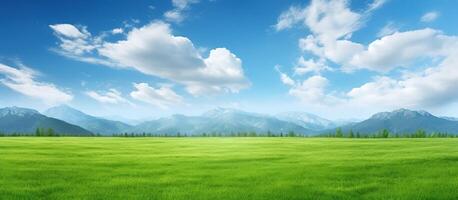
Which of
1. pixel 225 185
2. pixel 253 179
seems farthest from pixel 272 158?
pixel 225 185

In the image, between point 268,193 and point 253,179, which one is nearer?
point 268,193

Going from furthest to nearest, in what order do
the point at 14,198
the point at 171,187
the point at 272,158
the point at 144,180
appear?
1. the point at 272,158
2. the point at 144,180
3. the point at 171,187
4. the point at 14,198

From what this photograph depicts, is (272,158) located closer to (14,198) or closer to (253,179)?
(253,179)

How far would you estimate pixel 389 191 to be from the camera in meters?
20.0

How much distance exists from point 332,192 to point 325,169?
664 cm

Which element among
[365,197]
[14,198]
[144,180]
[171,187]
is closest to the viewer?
[14,198]

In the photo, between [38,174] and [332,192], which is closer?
[332,192]

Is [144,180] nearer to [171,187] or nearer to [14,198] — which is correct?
[171,187]

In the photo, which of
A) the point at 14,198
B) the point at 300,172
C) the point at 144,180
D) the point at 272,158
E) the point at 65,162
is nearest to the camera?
the point at 14,198

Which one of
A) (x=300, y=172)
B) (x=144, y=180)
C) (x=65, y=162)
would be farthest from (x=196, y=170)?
(x=65, y=162)

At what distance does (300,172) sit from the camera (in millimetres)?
24891

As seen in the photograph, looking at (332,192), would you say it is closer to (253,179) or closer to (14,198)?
A: (253,179)

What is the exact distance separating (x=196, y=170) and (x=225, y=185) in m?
5.38

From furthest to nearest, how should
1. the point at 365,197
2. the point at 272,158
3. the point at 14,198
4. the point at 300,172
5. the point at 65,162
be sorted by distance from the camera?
the point at 272,158 → the point at 65,162 → the point at 300,172 → the point at 365,197 → the point at 14,198
